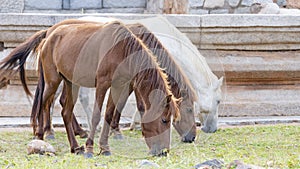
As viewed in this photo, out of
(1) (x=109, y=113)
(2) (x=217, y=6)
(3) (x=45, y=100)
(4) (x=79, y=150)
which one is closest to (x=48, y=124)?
(3) (x=45, y=100)

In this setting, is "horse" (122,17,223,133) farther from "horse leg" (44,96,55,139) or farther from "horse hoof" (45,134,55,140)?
"horse hoof" (45,134,55,140)

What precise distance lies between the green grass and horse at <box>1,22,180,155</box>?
268 millimetres

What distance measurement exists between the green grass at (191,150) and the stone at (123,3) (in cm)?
480

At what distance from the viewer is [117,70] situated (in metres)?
6.07

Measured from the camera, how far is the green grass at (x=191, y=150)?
18.2ft

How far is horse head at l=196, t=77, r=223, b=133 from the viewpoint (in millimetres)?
7801

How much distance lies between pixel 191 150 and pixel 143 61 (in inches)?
44.8

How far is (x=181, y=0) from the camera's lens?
11586mm

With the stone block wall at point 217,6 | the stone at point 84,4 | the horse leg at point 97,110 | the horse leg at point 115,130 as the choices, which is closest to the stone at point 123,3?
the stone at point 84,4

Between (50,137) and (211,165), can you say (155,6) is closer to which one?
(50,137)

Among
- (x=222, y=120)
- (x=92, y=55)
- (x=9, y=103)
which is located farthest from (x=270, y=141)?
(x=9, y=103)

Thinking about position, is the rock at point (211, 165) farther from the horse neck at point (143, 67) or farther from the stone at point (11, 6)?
the stone at point (11, 6)

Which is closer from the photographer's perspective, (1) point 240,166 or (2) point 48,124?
(1) point 240,166

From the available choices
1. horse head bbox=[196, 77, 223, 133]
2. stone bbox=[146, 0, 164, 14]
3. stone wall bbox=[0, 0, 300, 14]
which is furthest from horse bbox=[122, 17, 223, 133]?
stone wall bbox=[0, 0, 300, 14]
